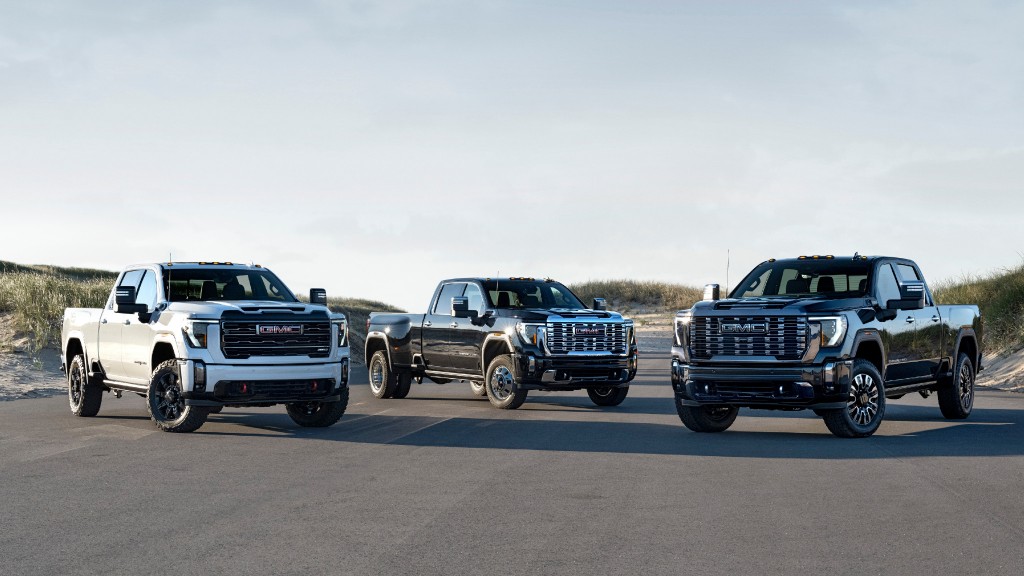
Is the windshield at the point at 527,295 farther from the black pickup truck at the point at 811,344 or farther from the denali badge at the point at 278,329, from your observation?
the denali badge at the point at 278,329

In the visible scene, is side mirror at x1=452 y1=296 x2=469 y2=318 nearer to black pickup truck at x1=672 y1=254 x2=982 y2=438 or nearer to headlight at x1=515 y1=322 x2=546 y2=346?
headlight at x1=515 y1=322 x2=546 y2=346

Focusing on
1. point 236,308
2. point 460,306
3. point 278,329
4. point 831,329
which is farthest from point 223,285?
point 831,329

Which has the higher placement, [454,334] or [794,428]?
[454,334]

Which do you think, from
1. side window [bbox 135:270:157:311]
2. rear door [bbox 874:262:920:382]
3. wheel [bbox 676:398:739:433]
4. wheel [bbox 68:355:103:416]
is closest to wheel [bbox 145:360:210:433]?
side window [bbox 135:270:157:311]

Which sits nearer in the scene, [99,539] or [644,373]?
[99,539]

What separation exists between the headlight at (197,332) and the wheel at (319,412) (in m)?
1.91

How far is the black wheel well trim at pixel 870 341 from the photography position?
599 inches

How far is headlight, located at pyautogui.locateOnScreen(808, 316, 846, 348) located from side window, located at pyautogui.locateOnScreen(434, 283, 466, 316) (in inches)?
340

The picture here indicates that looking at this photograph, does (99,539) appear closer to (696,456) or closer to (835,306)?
(696,456)

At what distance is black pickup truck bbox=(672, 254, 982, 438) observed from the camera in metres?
15.0

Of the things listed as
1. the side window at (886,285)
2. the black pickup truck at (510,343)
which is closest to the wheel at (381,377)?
the black pickup truck at (510,343)

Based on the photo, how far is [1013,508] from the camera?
973 cm

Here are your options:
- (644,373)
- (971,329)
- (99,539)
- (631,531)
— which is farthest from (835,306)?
(644,373)

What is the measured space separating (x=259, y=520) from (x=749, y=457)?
20.0 ft
